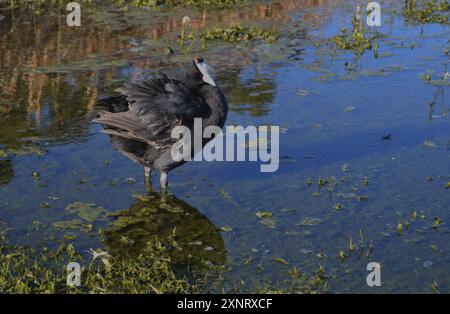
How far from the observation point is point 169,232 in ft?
23.9

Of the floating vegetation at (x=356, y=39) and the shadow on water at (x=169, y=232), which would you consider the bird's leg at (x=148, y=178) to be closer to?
the shadow on water at (x=169, y=232)

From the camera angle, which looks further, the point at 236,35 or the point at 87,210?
the point at 236,35

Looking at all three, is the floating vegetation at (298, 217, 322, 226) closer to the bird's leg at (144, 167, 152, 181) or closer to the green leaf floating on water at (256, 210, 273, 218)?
the green leaf floating on water at (256, 210, 273, 218)

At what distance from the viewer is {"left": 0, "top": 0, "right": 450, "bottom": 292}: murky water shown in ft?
22.3

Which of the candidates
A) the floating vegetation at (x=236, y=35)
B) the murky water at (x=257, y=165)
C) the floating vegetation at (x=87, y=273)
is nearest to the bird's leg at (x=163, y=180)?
the murky water at (x=257, y=165)

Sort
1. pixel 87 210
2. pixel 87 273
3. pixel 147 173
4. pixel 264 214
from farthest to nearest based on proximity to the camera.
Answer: pixel 147 173 < pixel 87 210 < pixel 264 214 < pixel 87 273

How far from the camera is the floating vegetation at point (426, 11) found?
14.6 metres

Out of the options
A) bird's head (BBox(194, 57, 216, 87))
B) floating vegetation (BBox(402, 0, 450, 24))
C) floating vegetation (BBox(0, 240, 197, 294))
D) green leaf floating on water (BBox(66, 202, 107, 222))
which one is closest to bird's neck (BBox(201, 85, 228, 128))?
bird's head (BBox(194, 57, 216, 87))

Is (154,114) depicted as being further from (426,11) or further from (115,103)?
(426,11)

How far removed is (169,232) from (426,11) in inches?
372

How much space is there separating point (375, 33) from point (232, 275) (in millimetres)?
8577

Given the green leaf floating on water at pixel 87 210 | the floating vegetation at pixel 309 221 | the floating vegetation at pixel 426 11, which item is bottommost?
the green leaf floating on water at pixel 87 210

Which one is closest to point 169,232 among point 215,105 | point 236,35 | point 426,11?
point 215,105
